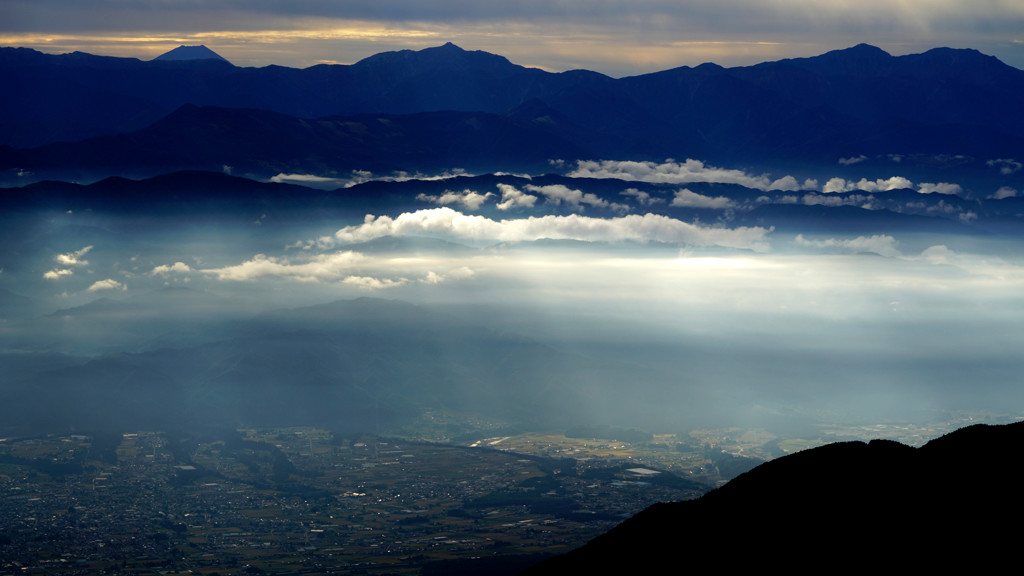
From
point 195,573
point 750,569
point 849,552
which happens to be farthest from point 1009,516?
point 195,573

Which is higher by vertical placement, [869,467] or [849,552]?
[869,467]

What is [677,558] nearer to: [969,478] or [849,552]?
[849,552]

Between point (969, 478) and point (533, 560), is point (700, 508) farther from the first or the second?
point (533, 560)

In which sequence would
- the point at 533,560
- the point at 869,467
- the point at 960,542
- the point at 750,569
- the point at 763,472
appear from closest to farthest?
the point at 960,542 < the point at 750,569 < the point at 869,467 < the point at 763,472 < the point at 533,560

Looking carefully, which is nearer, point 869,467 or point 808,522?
point 808,522

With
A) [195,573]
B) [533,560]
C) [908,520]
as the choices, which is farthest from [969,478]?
[195,573]

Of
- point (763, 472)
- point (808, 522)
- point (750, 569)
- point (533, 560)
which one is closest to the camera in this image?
point (750, 569)
